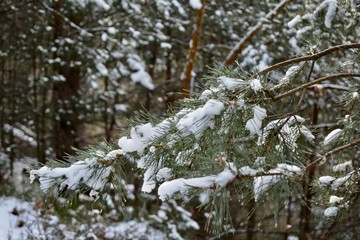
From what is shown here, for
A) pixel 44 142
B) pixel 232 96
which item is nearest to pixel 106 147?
pixel 232 96

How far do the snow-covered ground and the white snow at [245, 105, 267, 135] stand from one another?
4.13 m

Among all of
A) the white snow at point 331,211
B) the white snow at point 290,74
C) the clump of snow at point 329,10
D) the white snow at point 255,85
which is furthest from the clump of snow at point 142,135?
the clump of snow at point 329,10

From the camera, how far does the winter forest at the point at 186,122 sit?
2361 millimetres

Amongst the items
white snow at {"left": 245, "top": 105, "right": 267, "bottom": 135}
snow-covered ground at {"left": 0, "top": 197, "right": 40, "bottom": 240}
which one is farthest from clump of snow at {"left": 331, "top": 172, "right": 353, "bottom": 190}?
snow-covered ground at {"left": 0, "top": 197, "right": 40, "bottom": 240}

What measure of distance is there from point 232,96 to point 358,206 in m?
1.66

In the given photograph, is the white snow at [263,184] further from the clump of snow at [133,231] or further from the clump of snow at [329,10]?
the clump of snow at [133,231]

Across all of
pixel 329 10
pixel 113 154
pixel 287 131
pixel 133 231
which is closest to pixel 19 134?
pixel 133 231

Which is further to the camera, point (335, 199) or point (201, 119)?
point (335, 199)

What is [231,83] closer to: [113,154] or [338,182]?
[113,154]

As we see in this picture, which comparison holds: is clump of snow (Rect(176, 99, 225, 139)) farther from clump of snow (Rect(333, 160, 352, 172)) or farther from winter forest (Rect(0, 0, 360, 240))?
clump of snow (Rect(333, 160, 352, 172))

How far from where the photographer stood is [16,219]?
664cm

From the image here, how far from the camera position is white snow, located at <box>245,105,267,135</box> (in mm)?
2336

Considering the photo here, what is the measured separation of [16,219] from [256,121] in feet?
17.4

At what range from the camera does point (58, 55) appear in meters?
8.99
